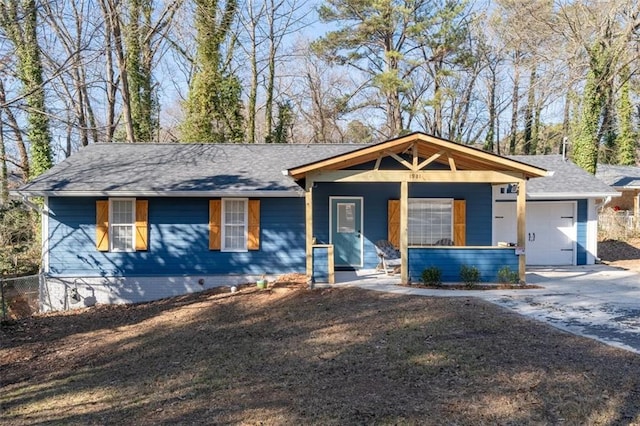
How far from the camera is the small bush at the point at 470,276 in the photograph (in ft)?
32.7

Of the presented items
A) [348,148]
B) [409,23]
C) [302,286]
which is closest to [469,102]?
[409,23]

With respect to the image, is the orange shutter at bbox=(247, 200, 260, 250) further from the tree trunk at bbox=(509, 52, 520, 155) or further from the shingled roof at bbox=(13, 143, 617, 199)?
the tree trunk at bbox=(509, 52, 520, 155)

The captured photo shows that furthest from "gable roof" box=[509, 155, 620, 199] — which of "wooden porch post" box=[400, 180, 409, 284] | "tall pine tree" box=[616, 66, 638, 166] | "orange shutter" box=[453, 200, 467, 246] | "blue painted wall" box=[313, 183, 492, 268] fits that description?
"tall pine tree" box=[616, 66, 638, 166]

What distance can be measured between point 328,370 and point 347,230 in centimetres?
704

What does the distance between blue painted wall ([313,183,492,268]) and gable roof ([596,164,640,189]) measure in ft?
43.3

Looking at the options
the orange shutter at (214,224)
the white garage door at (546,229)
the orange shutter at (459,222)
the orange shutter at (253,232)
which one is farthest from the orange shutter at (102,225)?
the white garage door at (546,229)

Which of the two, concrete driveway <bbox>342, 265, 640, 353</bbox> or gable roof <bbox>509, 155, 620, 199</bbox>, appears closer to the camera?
concrete driveway <bbox>342, 265, 640, 353</bbox>

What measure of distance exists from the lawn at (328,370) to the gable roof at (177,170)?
3.37m

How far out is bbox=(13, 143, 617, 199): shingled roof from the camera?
1121cm

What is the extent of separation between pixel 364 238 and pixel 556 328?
241 inches

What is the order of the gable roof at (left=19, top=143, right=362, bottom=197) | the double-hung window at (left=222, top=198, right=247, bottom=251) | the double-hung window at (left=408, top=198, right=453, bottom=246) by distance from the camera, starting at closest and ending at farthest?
1. the gable roof at (left=19, top=143, right=362, bottom=197)
2. the double-hung window at (left=222, top=198, right=247, bottom=251)
3. the double-hung window at (left=408, top=198, right=453, bottom=246)

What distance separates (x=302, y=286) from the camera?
10578 millimetres

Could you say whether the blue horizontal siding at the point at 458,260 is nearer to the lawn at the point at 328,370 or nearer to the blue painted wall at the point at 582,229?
the lawn at the point at 328,370

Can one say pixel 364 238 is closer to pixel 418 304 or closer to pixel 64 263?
pixel 418 304
